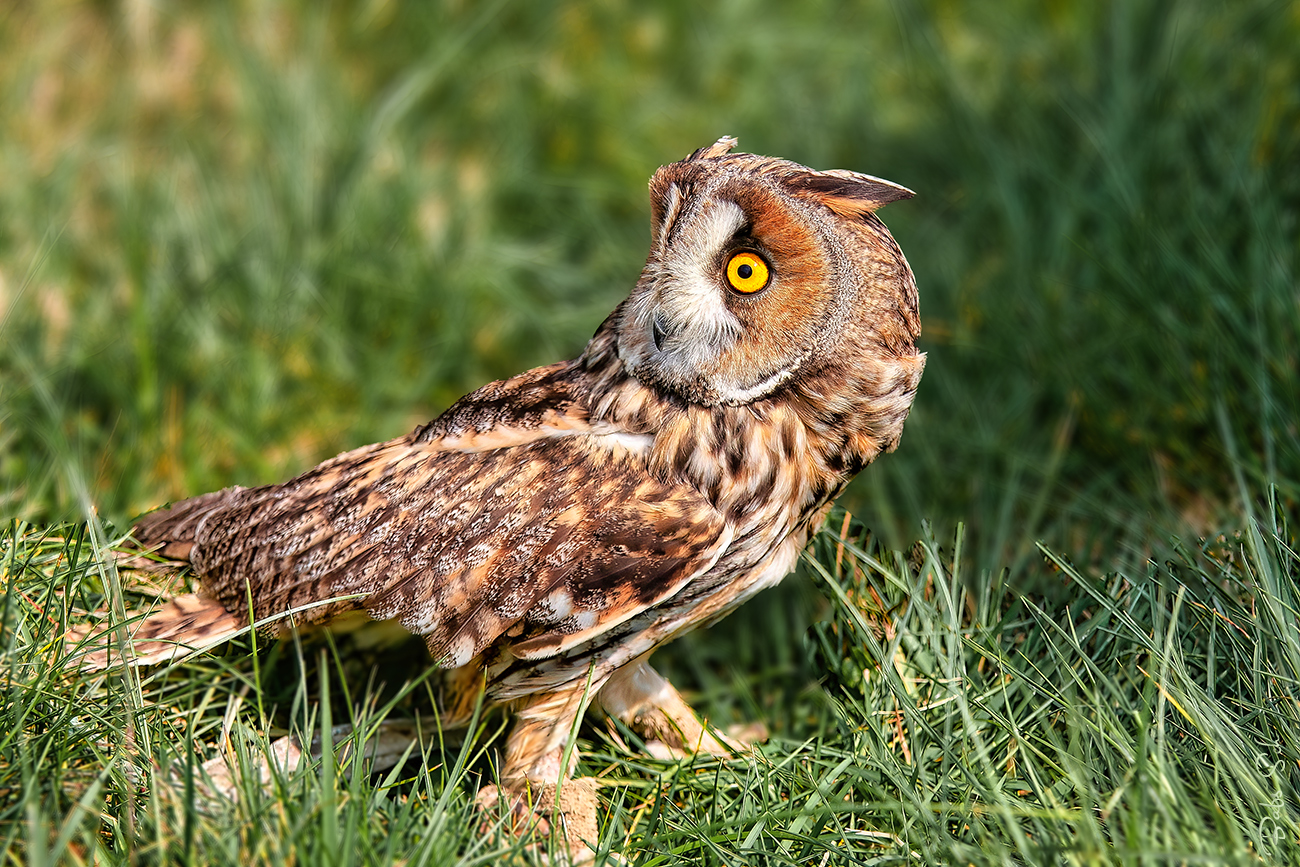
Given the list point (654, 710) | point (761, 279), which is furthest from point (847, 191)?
point (654, 710)

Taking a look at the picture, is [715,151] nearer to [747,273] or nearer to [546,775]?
[747,273]

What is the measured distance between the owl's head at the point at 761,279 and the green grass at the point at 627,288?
57 centimetres

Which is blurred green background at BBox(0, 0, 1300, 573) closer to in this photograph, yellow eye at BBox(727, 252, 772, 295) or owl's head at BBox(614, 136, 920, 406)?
owl's head at BBox(614, 136, 920, 406)

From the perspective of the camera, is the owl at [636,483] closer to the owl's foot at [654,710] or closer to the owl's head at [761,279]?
the owl's head at [761,279]

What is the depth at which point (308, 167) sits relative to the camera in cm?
426

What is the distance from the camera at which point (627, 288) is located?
4.49m

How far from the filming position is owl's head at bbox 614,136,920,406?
1.95 m

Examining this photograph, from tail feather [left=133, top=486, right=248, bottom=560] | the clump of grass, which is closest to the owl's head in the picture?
the clump of grass

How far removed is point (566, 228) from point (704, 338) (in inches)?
111

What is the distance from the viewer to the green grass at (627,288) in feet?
6.20

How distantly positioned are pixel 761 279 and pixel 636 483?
0.46 meters

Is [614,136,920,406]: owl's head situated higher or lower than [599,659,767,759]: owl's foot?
higher

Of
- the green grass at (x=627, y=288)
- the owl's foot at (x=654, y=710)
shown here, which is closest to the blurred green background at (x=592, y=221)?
the green grass at (x=627, y=288)

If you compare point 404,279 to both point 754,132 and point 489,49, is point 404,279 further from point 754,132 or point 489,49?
point 754,132
